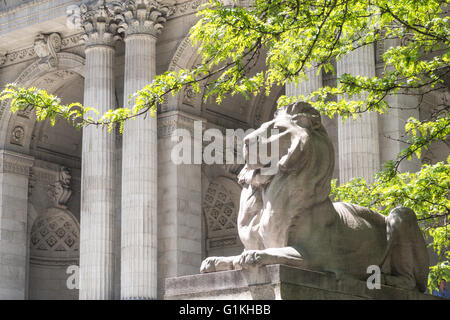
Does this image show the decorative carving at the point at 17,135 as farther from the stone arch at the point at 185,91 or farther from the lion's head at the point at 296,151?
Answer: the lion's head at the point at 296,151

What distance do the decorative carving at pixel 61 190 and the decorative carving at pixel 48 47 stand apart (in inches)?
232

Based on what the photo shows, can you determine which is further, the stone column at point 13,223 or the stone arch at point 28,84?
the stone column at point 13,223

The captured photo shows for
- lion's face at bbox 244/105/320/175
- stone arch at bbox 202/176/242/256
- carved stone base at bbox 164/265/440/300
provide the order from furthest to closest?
stone arch at bbox 202/176/242/256 < lion's face at bbox 244/105/320/175 < carved stone base at bbox 164/265/440/300

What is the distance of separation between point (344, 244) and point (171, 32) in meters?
20.6

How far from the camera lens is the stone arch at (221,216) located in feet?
110

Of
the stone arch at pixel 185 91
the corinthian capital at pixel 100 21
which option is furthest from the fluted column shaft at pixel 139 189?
the corinthian capital at pixel 100 21

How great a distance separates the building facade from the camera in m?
25.4

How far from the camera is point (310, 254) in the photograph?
8.25 meters

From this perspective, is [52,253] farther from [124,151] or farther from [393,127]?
[393,127]

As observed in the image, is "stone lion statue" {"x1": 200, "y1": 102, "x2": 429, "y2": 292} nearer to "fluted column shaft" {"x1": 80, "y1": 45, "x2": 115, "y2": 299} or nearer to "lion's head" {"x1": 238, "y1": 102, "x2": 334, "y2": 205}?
"lion's head" {"x1": 238, "y1": 102, "x2": 334, "y2": 205}

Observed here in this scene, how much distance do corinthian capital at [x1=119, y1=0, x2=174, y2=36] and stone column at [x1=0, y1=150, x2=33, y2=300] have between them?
7996 mm

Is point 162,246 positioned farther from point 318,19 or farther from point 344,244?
point 344,244

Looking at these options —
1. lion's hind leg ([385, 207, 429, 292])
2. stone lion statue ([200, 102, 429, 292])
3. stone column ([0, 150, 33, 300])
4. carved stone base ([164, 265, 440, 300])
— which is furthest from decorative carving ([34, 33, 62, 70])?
carved stone base ([164, 265, 440, 300])
